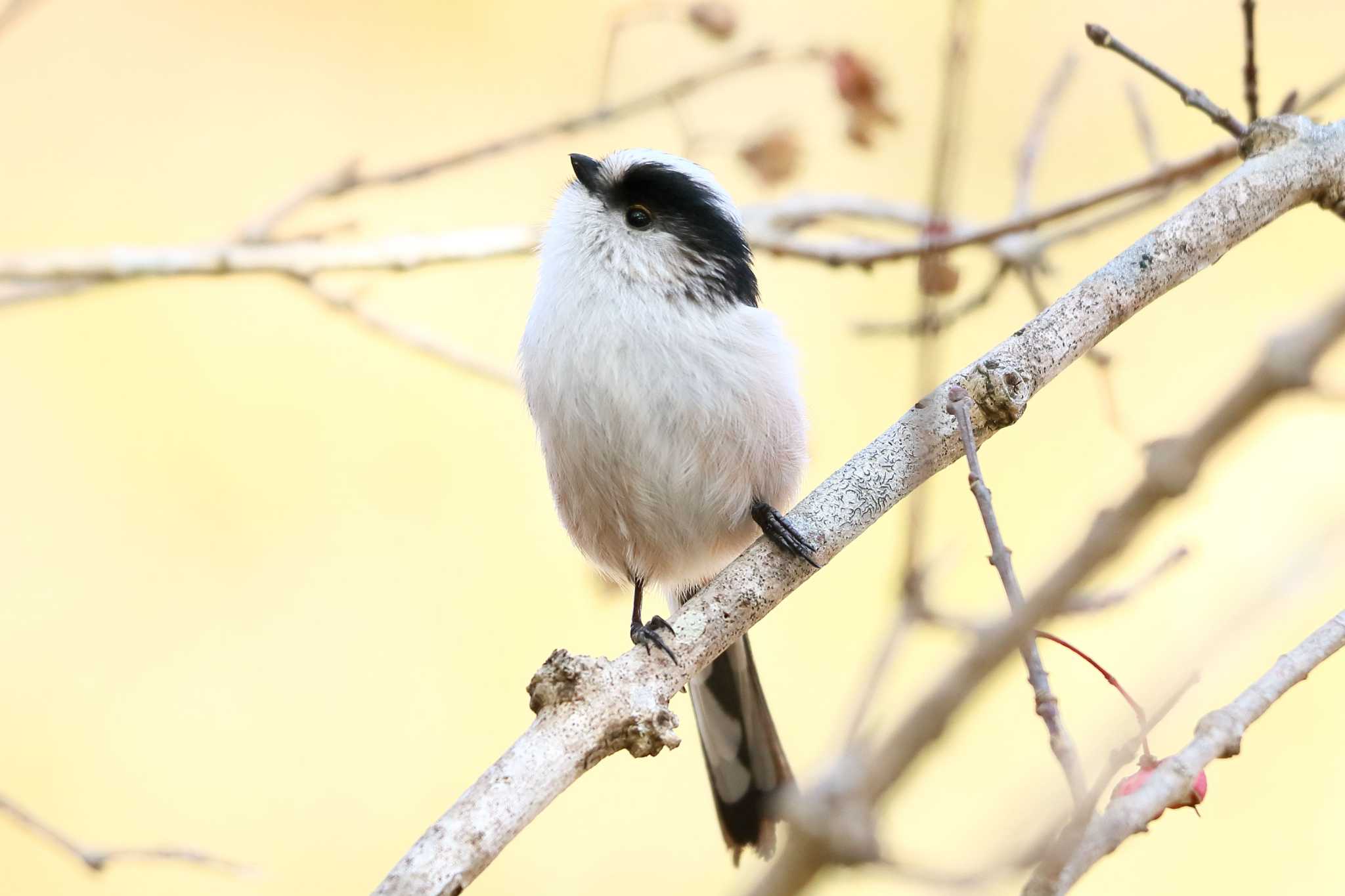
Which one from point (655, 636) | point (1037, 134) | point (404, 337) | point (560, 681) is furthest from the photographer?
point (404, 337)

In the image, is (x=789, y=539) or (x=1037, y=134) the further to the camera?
(x=1037, y=134)

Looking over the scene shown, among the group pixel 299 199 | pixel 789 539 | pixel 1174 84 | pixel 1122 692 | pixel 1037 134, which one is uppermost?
pixel 299 199

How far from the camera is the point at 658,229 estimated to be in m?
2.42

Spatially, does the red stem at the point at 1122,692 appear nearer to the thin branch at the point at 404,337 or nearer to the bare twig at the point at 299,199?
the thin branch at the point at 404,337

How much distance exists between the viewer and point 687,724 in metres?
4.12

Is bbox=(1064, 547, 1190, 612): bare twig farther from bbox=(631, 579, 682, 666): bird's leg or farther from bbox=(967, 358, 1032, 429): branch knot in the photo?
bbox=(631, 579, 682, 666): bird's leg

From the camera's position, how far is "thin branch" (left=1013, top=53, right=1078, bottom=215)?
257 centimetres

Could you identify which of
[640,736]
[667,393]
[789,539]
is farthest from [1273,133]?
[640,736]

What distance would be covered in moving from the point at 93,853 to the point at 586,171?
1495mm

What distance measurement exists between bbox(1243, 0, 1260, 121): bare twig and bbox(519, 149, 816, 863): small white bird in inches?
35.5

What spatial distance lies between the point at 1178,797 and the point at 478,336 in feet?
12.2

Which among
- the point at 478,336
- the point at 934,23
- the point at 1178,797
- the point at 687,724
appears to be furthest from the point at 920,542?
the point at 934,23

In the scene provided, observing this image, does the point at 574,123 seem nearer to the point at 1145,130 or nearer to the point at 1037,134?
the point at 1037,134

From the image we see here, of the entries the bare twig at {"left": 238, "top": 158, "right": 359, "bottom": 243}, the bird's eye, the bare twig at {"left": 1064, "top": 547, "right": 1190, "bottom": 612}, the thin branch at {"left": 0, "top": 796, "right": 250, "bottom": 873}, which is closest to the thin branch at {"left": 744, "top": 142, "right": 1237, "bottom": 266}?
A: the bird's eye
